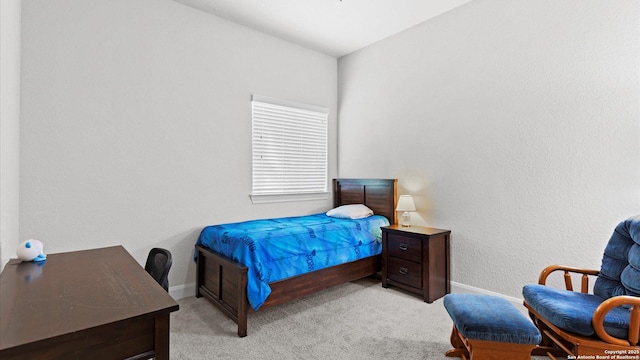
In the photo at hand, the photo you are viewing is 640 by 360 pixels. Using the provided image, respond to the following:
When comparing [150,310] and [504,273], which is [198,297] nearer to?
[150,310]

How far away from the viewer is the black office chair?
169cm

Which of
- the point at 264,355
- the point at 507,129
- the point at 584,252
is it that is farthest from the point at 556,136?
the point at 264,355

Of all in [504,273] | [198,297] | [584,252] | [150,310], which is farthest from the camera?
[198,297]

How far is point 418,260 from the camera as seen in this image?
10.2ft

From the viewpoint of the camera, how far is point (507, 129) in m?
2.86

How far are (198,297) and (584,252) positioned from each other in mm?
3436

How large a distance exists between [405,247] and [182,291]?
2325mm

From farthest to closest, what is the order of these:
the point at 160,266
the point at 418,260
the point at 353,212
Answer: the point at 353,212, the point at 418,260, the point at 160,266

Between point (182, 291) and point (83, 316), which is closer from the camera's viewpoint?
point (83, 316)

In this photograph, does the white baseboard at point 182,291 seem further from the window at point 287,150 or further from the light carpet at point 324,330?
the window at point 287,150

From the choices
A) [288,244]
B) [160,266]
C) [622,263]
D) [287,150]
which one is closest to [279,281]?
[288,244]

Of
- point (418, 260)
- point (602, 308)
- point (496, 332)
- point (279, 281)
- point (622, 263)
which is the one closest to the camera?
point (602, 308)

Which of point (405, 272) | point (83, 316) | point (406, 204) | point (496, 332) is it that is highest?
point (406, 204)

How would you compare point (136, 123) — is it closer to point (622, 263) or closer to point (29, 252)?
point (29, 252)
